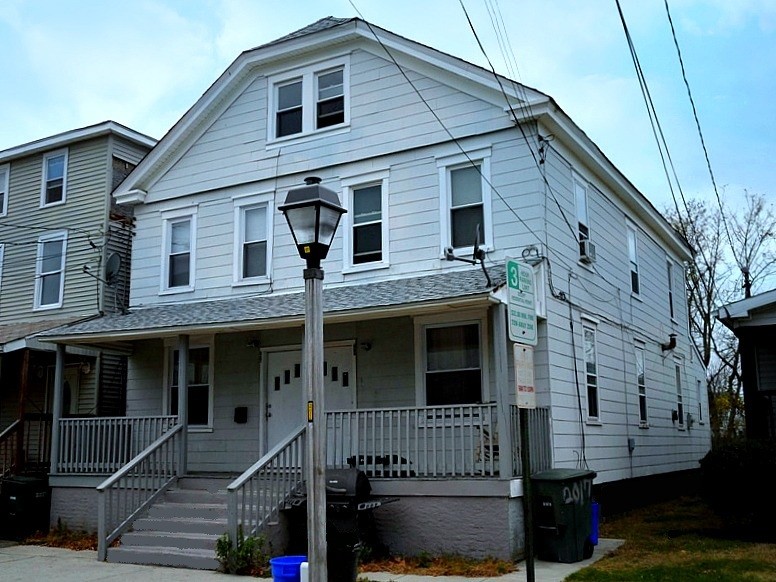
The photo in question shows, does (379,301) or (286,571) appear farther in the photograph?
(379,301)

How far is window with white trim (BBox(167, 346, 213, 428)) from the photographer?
608 inches

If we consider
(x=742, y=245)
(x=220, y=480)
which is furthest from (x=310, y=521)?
(x=742, y=245)

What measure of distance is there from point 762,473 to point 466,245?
555 cm

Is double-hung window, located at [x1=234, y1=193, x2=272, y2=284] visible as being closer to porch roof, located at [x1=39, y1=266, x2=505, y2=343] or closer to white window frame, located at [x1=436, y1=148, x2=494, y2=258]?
porch roof, located at [x1=39, y1=266, x2=505, y2=343]

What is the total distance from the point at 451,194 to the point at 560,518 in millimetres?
5466

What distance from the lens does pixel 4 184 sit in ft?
68.3

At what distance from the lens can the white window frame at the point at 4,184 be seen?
67.5ft

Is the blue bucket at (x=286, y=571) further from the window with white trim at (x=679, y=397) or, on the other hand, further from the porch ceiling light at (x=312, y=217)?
the window with white trim at (x=679, y=397)

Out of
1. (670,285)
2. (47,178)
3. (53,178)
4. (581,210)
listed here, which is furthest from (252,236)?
(670,285)

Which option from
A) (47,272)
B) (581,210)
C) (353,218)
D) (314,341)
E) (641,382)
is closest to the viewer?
(314,341)

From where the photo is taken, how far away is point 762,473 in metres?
12.3

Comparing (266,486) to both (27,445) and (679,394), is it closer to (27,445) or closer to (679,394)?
(27,445)

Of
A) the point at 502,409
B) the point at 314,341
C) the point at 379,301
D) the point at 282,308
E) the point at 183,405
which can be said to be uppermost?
the point at 282,308

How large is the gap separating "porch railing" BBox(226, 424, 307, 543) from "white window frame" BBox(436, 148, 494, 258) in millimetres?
3855
